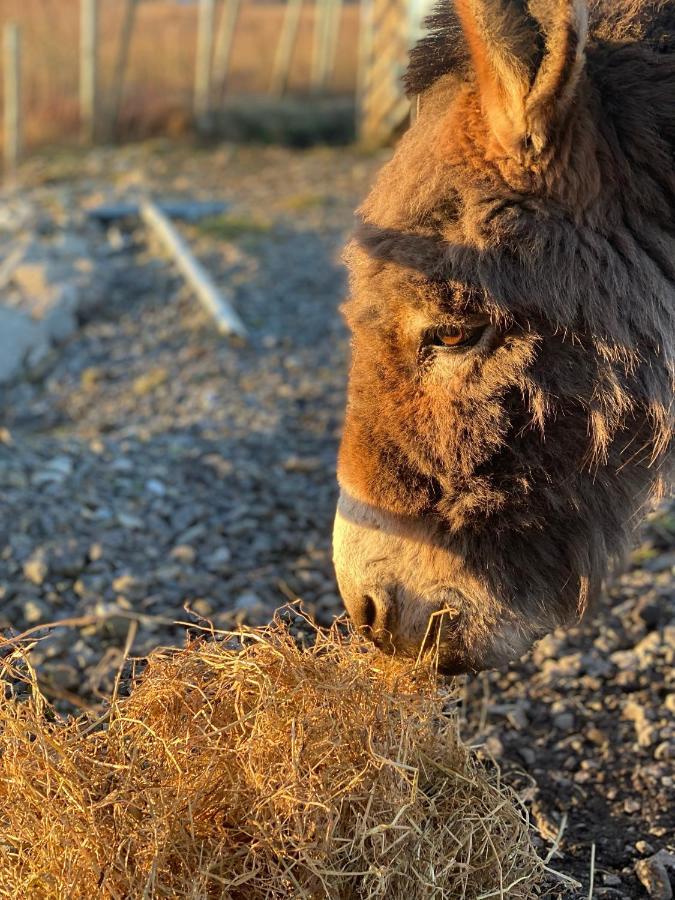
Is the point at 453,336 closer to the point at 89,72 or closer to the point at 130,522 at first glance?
the point at 130,522

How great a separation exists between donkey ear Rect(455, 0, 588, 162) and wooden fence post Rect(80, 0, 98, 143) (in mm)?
12695

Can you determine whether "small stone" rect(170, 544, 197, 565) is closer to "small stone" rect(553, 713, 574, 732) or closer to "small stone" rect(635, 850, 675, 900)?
"small stone" rect(553, 713, 574, 732)

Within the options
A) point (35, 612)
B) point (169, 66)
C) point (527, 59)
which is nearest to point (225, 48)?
point (169, 66)

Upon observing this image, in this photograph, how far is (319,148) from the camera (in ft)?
48.9

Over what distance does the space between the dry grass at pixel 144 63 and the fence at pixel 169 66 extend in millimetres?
22

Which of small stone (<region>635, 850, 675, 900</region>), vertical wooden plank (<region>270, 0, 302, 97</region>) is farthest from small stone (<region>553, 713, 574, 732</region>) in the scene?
vertical wooden plank (<region>270, 0, 302, 97</region>)

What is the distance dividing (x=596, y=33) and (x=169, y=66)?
53.5 ft

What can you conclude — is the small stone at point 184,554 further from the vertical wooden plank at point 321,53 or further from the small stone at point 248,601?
the vertical wooden plank at point 321,53

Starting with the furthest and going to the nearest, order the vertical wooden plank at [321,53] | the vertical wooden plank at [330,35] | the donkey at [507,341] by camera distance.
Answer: the vertical wooden plank at [330,35]
the vertical wooden plank at [321,53]
the donkey at [507,341]

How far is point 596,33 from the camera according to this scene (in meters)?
2.30

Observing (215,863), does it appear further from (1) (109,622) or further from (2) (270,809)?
(1) (109,622)

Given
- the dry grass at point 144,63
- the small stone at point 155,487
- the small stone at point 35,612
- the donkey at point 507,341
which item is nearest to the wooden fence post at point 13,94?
the dry grass at point 144,63

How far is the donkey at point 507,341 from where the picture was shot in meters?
2.17

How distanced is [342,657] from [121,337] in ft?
18.1
